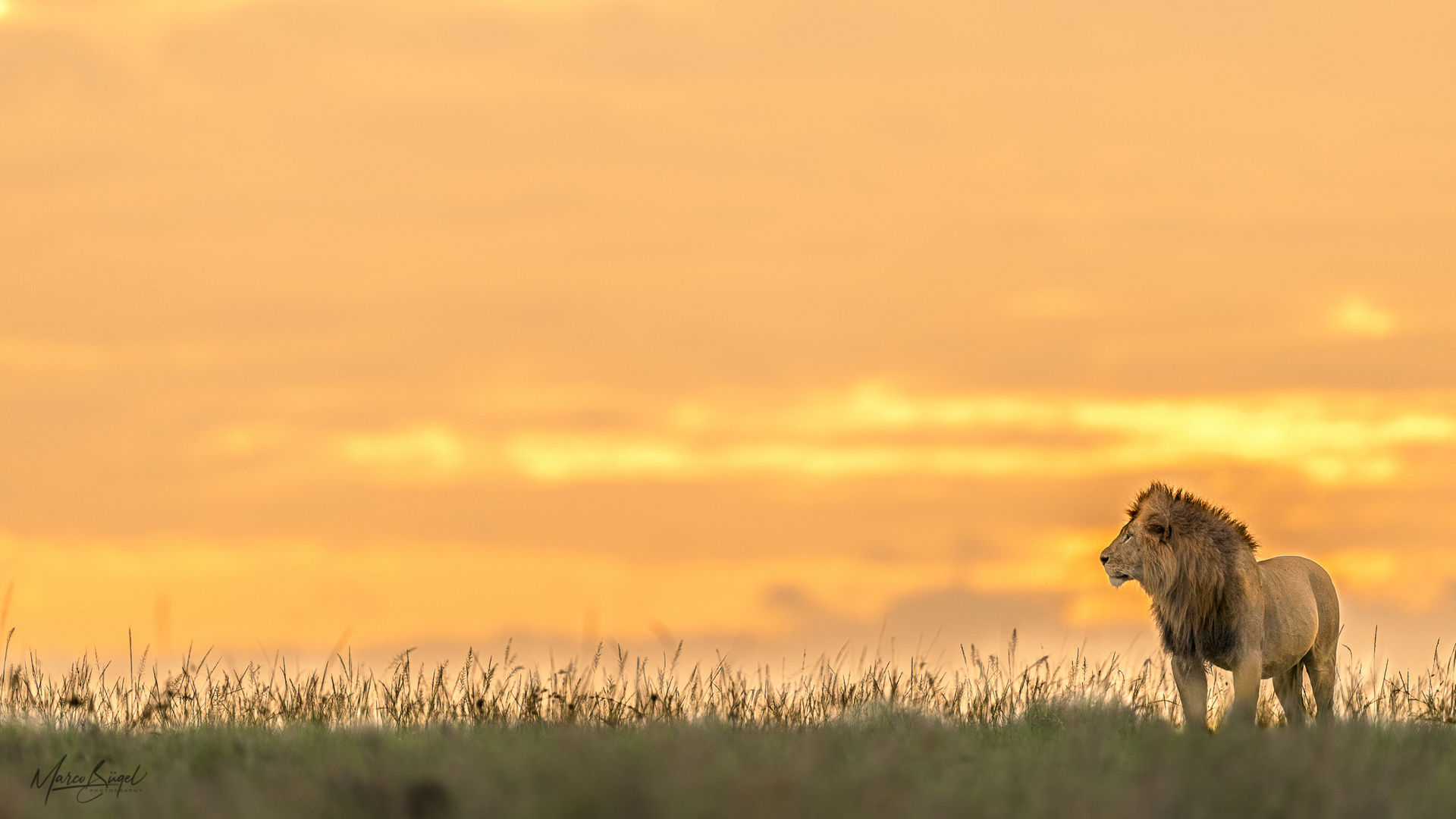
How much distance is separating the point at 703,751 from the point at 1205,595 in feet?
22.6

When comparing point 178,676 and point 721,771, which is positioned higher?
point 178,676

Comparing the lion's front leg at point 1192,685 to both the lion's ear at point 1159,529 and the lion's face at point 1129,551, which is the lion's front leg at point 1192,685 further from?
the lion's ear at point 1159,529

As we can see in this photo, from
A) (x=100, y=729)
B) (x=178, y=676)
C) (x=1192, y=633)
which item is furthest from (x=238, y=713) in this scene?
(x=1192, y=633)

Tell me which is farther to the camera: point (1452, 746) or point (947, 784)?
point (1452, 746)

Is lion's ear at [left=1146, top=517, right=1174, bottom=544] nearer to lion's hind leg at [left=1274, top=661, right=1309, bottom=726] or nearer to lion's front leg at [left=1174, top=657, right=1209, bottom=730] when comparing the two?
lion's front leg at [left=1174, top=657, right=1209, bottom=730]

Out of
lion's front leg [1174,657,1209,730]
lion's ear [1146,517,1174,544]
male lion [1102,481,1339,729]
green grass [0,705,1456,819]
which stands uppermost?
lion's ear [1146,517,1174,544]

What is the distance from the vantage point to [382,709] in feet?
43.1

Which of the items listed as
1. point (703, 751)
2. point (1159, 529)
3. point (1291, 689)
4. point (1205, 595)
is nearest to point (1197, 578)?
point (1205, 595)

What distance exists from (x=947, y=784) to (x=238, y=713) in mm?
7431

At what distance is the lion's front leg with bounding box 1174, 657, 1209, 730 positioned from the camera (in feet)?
44.9

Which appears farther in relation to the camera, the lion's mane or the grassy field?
the lion's mane

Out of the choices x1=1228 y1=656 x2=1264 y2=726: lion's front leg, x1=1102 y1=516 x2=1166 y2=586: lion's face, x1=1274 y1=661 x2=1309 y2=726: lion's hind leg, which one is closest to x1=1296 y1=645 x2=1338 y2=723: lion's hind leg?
x1=1274 y1=661 x2=1309 y2=726: lion's hind leg

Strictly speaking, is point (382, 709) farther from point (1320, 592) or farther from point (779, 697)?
point (1320, 592)

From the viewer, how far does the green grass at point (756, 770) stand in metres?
7.26
